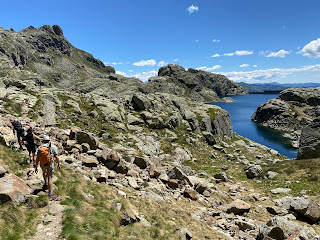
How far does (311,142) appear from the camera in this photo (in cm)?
3862

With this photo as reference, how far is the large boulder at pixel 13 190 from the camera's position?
9.56 meters

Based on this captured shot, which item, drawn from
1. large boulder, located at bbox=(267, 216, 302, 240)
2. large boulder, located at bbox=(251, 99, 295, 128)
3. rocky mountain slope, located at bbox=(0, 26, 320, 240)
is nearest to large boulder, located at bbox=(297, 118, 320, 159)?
rocky mountain slope, located at bbox=(0, 26, 320, 240)

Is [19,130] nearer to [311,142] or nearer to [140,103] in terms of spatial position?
[311,142]

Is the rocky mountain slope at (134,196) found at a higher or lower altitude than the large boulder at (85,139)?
lower

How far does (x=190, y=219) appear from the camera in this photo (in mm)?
15078

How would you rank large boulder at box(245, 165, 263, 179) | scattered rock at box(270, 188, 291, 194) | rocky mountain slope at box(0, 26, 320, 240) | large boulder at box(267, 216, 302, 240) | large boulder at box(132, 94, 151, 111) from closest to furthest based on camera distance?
rocky mountain slope at box(0, 26, 320, 240) < large boulder at box(267, 216, 302, 240) < scattered rock at box(270, 188, 291, 194) < large boulder at box(245, 165, 263, 179) < large boulder at box(132, 94, 151, 111)

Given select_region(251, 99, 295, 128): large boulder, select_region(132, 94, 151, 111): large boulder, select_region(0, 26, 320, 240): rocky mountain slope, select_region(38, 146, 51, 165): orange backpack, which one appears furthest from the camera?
select_region(251, 99, 295, 128): large boulder

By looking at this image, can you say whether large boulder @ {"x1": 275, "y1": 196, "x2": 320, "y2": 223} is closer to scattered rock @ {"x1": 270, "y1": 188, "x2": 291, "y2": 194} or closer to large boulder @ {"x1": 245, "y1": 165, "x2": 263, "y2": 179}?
scattered rock @ {"x1": 270, "y1": 188, "x2": 291, "y2": 194}

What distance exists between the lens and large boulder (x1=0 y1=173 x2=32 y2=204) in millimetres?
9562

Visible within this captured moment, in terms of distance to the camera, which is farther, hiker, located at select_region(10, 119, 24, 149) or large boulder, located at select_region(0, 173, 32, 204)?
hiker, located at select_region(10, 119, 24, 149)

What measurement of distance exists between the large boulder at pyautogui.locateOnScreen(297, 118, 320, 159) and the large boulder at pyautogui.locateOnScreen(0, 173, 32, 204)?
150ft

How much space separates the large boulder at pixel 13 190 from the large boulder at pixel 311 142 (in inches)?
1804

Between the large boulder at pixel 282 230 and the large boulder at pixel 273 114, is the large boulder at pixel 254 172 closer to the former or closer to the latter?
the large boulder at pixel 282 230

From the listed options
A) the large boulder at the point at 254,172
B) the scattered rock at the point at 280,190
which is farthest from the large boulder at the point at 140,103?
the scattered rock at the point at 280,190
